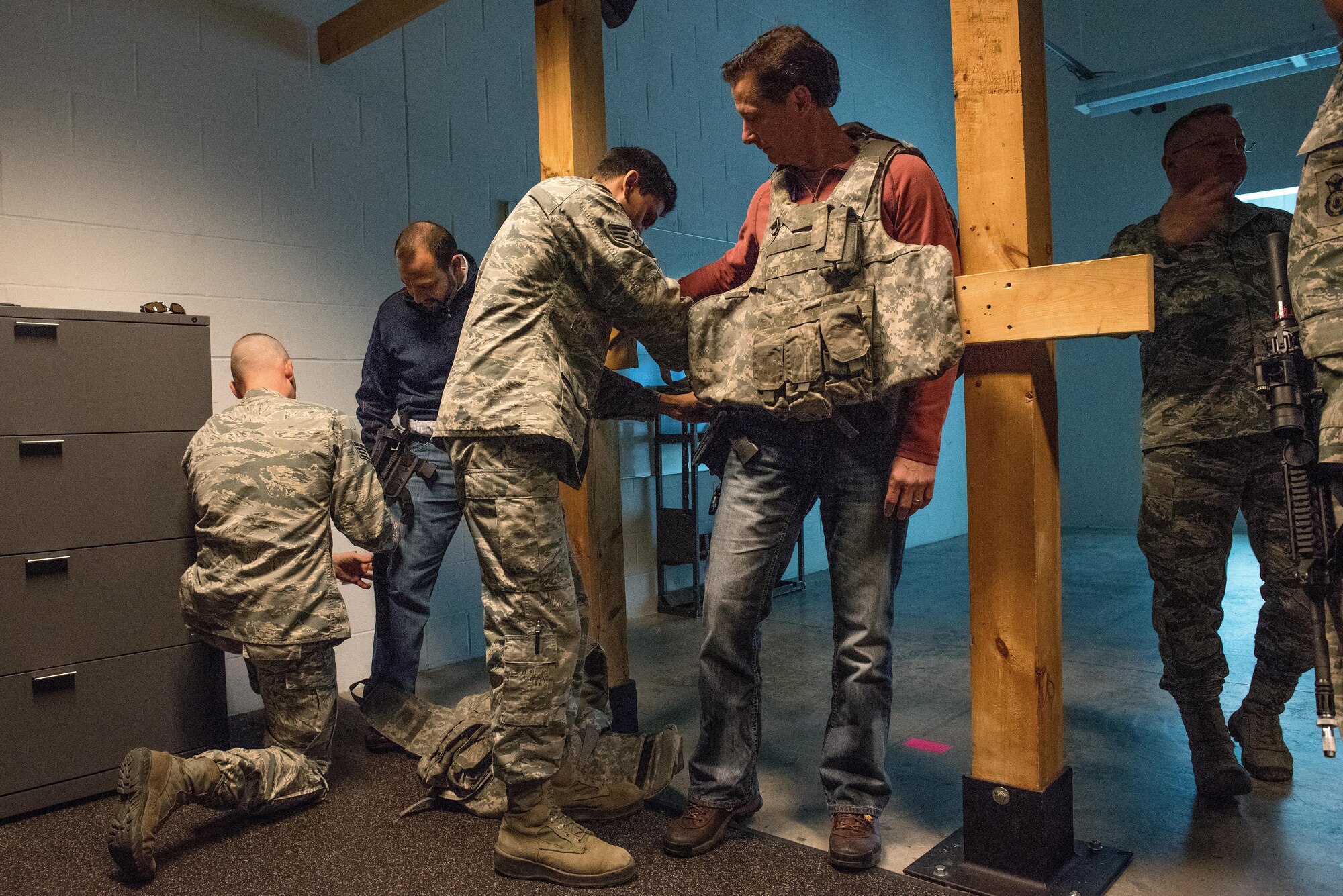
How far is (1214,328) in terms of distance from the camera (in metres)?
2.16

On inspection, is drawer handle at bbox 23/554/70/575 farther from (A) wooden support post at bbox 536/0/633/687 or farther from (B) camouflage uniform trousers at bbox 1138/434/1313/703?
(B) camouflage uniform trousers at bbox 1138/434/1313/703

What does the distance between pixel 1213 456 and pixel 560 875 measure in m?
1.75

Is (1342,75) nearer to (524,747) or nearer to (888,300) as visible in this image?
(888,300)

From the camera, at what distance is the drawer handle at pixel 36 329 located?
231 centimetres

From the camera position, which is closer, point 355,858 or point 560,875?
point 560,875

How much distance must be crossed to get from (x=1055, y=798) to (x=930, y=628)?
2230 mm

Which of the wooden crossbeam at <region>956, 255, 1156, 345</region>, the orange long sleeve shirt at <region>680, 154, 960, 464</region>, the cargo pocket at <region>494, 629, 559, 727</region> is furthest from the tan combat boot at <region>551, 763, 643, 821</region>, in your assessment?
the wooden crossbeam at <region>956, 255, 1156, 345</region>

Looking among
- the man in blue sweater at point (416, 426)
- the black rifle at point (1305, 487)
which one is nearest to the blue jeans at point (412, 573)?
the man in blue sweater at point (416, 426)

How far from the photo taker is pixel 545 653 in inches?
73.3

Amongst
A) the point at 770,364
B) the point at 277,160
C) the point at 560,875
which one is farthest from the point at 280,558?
the point at 277,160

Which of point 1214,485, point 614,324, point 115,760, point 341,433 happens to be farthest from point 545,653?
point 1214,485

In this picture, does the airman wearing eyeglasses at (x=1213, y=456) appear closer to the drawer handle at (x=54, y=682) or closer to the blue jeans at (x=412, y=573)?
the blue jeans at (x=412, y=573)

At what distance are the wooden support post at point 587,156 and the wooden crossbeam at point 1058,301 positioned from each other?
114 cm

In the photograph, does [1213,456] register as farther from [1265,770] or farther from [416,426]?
[416,426]
